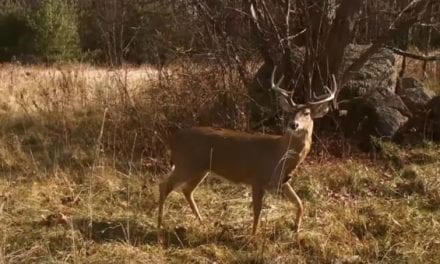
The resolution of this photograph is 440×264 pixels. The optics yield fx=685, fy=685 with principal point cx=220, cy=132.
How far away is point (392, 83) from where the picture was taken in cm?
1086

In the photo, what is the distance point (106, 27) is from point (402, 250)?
21.0 ft

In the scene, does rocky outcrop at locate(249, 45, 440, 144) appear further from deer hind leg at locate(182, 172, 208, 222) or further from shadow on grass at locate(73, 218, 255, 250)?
shadow on grass at locate(73, 218, 255, 250)

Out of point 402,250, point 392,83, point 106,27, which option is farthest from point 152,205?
point 392,83

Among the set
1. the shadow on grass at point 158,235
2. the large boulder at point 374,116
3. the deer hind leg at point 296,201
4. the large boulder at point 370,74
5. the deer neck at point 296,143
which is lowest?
the shadow on grass at point 158,235

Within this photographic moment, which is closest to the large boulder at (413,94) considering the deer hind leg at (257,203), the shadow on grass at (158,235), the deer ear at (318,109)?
the deer ear at (318,109)

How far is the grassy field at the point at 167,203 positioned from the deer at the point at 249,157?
368 millimetres

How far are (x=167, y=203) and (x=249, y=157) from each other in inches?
48.7

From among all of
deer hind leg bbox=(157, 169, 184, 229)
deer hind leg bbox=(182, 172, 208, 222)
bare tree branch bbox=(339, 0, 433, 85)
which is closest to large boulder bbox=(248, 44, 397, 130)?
bare tree branch bbox=(339, 0, 433, 85)

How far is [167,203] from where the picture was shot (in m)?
7.36

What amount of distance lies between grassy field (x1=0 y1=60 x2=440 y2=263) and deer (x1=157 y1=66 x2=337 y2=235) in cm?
37

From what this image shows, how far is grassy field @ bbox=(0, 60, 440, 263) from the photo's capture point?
19.8 ft

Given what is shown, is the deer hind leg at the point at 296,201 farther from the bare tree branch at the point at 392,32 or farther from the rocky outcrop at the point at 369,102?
the bare tree branch at the point at 392,32

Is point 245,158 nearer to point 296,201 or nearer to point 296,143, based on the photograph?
point 296,143

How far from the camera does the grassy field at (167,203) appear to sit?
6031 millimetres
